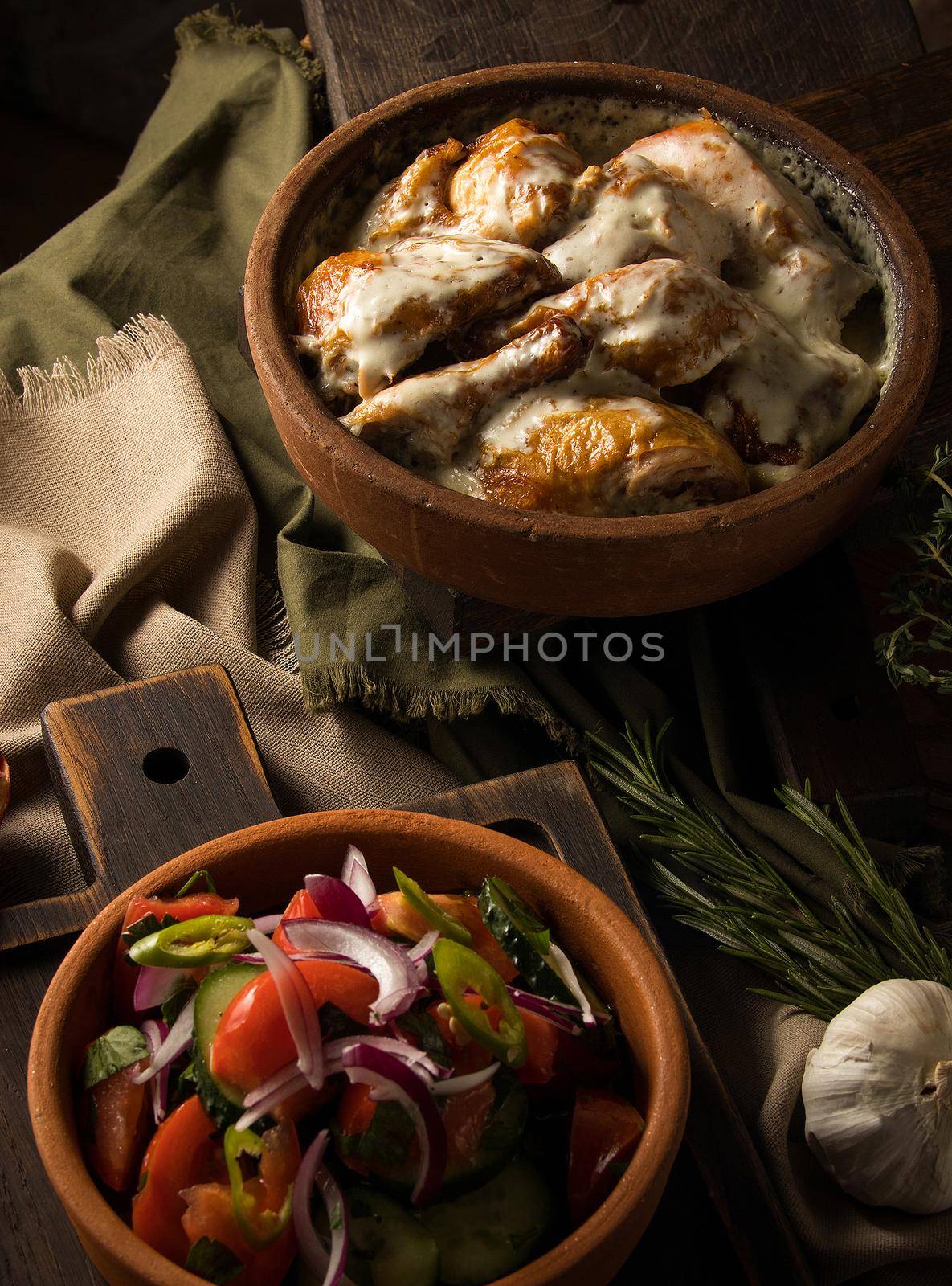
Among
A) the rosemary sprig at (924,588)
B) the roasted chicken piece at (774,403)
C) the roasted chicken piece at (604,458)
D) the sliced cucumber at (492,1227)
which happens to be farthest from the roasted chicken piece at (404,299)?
the sliced cucumber at (492,1227)

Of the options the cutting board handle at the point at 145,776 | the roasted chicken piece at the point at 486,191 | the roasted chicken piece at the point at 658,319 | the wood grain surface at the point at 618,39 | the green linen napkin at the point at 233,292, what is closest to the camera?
the cutting board handle at the point at 145,776

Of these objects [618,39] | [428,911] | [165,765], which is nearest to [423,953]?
[428,911]

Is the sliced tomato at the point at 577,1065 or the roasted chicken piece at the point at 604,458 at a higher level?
the roasted chicken piece at the point at 604,458

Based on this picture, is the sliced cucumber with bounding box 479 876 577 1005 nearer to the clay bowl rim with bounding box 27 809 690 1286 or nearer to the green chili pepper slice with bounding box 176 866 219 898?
the clay bowl rim with bounding box 27 809 690 1286

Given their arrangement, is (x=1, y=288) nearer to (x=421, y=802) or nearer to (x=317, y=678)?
(x=317, y=678)

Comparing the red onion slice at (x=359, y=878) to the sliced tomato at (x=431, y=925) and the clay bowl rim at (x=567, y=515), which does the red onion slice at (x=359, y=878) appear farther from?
the clay bowl rim at (x=567, y=515)

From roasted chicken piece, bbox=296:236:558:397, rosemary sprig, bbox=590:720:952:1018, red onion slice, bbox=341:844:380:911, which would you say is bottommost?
rosemary sprig, bbox=590:720:952:1018

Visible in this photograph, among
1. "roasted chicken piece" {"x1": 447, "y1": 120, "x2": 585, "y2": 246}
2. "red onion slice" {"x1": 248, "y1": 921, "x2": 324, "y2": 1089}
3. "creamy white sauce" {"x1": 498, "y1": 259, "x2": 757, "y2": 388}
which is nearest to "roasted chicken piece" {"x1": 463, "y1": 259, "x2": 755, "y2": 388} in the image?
"creamy white sauce" {"x1": 498, "y1": 259, "x2": 757, "y2": 388}
